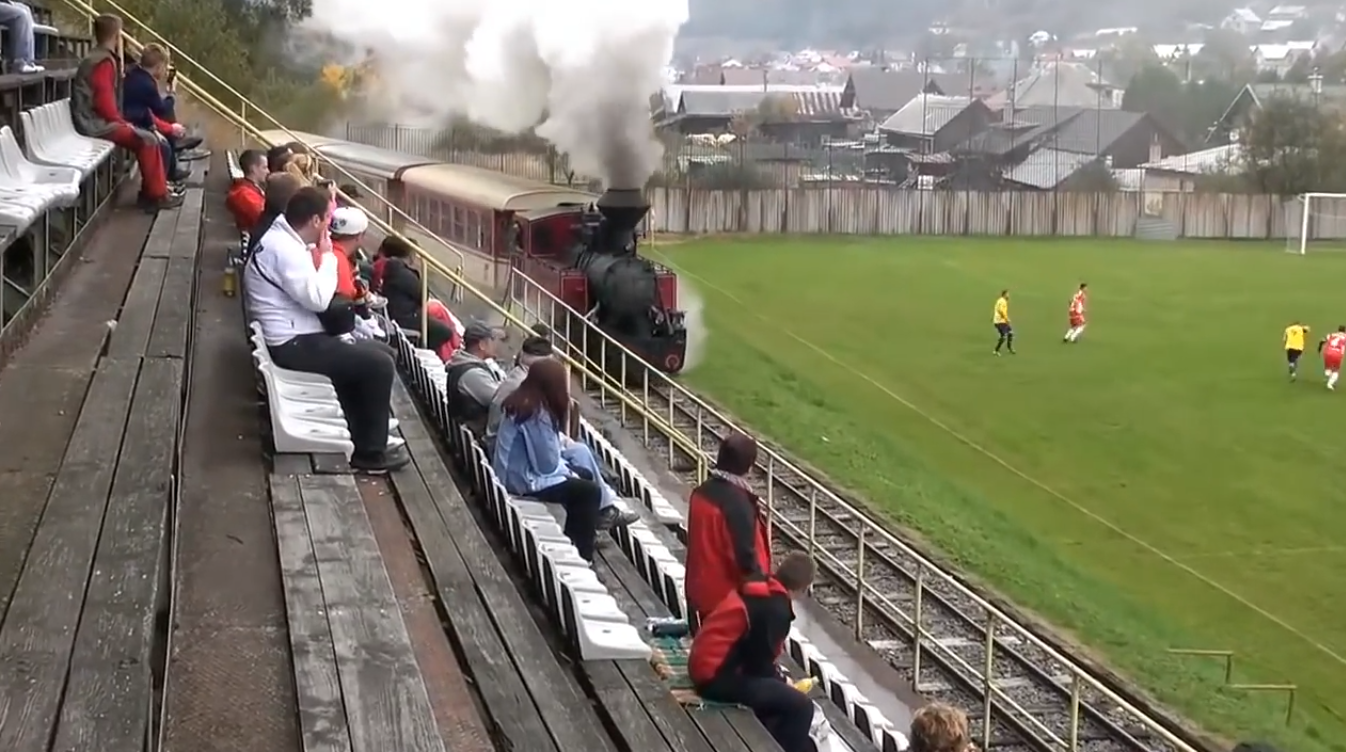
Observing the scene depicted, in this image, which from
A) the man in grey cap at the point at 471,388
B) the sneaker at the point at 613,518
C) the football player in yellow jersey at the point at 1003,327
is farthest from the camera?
the football player in yellow jersey at the point at 1003,327

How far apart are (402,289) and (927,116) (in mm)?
77154

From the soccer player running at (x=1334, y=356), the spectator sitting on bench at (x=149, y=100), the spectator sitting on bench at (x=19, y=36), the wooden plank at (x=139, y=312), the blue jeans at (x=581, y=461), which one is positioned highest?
the spectator sitting on bench at (x=19, y=36)

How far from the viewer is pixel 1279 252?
52.7 meters

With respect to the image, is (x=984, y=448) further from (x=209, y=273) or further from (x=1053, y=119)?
(x=1053, y=119)

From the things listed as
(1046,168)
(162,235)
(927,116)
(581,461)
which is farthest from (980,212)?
(581,461)

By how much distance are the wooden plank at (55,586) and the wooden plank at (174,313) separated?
3.44 ft

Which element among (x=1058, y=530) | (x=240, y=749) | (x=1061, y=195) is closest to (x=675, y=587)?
(x=240, y=749)

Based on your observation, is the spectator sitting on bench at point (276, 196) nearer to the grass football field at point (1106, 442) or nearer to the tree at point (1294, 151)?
the grass football field at point (1106, 442)

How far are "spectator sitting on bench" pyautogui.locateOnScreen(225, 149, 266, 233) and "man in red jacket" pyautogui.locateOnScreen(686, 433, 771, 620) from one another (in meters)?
4.53

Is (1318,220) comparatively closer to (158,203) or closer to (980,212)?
(980,212)

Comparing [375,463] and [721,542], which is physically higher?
[375,463]

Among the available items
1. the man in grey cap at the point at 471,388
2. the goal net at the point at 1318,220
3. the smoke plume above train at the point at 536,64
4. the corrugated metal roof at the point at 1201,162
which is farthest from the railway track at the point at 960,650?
the corrugated metal roof at the point at 1201,162

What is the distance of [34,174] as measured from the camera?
8820 millimetres

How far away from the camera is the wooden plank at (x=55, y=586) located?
11.9ft
